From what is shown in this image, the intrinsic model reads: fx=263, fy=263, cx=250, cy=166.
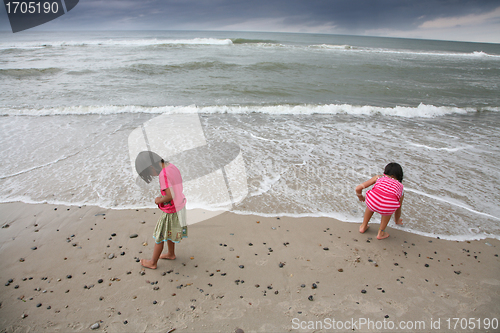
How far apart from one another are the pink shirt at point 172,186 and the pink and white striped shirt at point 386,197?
8.21ft

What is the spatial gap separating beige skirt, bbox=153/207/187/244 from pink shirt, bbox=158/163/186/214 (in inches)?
2.7

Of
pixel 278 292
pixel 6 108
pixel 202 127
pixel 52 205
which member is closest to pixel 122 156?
pixel 52 205

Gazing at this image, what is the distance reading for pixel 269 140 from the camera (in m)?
7.03

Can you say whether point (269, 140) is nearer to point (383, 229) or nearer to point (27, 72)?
point (383, 229)

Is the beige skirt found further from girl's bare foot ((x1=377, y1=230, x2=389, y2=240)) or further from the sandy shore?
girl's bare foot ((x1=377, y1=230, x2=389, y2=240))

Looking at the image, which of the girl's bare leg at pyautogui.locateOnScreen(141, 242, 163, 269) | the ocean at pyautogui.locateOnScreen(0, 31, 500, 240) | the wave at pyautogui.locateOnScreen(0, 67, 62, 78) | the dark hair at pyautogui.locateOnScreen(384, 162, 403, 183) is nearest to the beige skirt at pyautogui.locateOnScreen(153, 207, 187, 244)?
the girl's bare leg at pyautogui.locateOnScreen(141, 242, 163, 269)

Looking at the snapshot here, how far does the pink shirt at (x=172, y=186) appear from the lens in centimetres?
272

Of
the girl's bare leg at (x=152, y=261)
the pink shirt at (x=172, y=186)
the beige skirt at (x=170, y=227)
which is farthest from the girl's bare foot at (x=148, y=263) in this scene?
the pink shirt at (x=172, y=186)

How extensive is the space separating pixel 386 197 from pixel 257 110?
279 inches

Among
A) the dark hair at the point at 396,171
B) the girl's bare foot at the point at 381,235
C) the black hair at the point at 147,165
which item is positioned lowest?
the girl's bare foot at the point at 381,235

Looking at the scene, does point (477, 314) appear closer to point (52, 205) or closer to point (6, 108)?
point (52, 205)

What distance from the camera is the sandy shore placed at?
2443 mm

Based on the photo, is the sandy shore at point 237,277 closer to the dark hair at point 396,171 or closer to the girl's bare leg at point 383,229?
the girl's bare leg at point 383,229

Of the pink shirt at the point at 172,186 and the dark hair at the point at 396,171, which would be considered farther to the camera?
the dark hair at the point at 396,171
